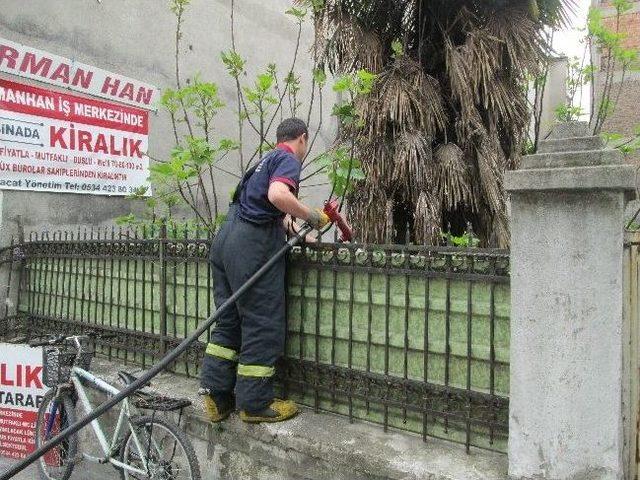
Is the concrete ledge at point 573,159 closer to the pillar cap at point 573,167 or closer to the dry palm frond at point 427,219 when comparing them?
the pillar cap at point 573,167

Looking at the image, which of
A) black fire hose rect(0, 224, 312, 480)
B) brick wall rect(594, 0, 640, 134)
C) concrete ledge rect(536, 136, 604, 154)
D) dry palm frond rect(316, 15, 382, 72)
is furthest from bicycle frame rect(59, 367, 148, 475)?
brick wall rect(594, 0, 640, 134)

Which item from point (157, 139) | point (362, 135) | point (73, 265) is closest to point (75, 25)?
point (157, 139)

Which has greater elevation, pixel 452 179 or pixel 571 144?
pixel 452 179

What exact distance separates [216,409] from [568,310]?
2.14 metres

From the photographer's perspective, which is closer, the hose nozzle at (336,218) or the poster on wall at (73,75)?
the hose nozzle at (336,218)

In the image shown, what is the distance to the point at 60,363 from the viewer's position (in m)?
3.96

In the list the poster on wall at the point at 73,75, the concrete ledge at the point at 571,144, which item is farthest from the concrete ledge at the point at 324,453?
the poster on wall at the point at 73,75

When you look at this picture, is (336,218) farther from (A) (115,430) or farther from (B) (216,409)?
(A) (115,430)

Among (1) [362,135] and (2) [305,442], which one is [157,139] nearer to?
(1) [362,135]

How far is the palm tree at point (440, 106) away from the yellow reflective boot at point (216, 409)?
113 inches

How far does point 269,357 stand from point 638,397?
1.88 meters

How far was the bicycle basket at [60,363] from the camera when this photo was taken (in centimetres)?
397

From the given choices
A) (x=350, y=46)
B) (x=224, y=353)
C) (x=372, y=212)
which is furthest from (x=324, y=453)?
(x=350, y=46)

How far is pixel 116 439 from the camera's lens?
3650 mm
